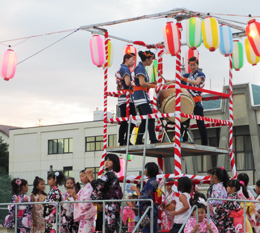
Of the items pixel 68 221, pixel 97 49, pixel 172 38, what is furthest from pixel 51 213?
pixel 97 49

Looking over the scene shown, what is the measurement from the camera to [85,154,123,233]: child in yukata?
9875 millimetres

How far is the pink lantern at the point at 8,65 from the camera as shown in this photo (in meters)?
16.1

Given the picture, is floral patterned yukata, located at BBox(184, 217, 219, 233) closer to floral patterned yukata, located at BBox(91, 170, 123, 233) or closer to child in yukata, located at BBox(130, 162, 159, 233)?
child in yukata, located at BBox(130, 162, 159, 233)

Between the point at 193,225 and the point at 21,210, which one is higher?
the point at 21,210

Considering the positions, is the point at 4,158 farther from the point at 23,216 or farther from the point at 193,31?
the point at 193,31

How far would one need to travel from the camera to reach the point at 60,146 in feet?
191

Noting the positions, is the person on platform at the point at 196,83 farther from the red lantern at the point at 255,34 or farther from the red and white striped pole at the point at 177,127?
the red lantern at the point at 255,34

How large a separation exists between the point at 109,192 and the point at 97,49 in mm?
5748

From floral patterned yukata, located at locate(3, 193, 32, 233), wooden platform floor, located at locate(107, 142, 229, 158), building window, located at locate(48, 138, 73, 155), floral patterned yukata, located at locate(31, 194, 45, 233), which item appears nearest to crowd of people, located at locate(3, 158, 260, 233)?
floral patterned yukata, located at locate(31, 194, 45, 233)

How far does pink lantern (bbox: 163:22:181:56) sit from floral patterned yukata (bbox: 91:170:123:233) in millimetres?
3998

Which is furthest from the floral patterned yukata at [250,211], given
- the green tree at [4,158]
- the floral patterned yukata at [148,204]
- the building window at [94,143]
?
the green tree at [4,158]

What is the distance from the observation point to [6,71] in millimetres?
16094

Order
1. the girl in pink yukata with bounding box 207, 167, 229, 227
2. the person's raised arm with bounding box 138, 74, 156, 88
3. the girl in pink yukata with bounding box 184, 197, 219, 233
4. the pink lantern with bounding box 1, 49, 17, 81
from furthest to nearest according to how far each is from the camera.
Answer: the pink lantern with bounding box 1, 49, 17, 81, the person's raised arm with bounding box 138, 74, 156, 88, the girl in pink yukata with bounding box 207, 167, 229, 227, the girl in pink yukata with bounding box 184, 197, 219, 233

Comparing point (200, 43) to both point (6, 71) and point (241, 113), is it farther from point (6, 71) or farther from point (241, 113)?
point (241, 113)
